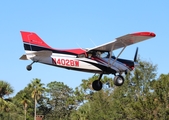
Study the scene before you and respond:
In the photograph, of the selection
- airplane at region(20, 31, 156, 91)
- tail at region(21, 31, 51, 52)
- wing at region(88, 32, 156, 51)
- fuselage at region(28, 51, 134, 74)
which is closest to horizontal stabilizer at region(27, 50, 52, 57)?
airplane at region(20, 31, 156, 91)

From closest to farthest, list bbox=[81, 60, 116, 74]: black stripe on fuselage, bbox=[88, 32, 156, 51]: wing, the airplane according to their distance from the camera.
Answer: bbox=[88, 32, 156, 51]: wing → the airplane → bbox=[81, 60, 116, 74]: black stripe on fuselage

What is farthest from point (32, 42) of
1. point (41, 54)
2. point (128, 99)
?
point (128, 99)

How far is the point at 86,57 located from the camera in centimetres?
2809

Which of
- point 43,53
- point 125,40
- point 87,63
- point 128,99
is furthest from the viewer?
point 128,99

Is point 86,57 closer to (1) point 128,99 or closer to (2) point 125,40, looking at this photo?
(2) point 125,40

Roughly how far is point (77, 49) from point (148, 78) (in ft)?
113

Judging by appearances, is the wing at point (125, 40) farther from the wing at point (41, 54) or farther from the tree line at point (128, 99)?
the tree line at point (128, 99)

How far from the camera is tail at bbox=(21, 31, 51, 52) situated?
27641mm

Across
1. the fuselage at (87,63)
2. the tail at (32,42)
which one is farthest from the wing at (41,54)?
the tail at (32,42)

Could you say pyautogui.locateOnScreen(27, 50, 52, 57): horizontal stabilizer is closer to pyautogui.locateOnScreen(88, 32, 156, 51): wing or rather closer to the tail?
the tail

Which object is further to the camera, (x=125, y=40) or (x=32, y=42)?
(x=32, y=42)

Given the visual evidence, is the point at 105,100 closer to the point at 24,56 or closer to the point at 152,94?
the point at 152,94

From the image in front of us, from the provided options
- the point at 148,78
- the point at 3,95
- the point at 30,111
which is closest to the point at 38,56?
the point at 148,78

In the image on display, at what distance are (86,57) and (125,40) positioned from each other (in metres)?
2.67
